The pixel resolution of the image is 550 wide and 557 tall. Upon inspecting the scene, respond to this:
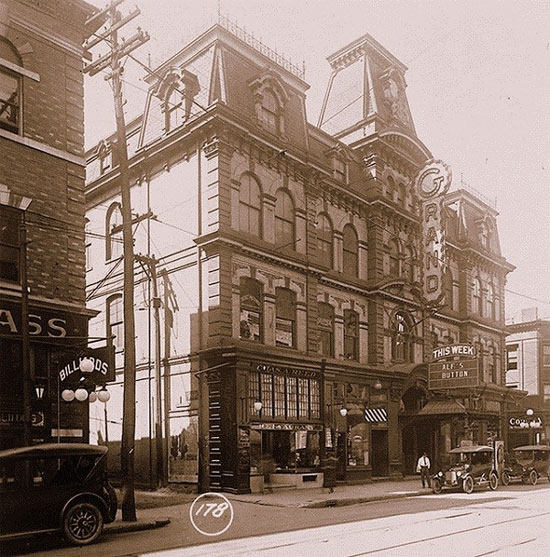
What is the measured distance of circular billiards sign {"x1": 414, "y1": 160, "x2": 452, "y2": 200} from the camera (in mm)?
33372

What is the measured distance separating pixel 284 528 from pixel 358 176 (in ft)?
67.6

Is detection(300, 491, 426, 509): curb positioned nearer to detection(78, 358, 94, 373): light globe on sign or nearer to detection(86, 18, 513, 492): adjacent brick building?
detection(86, 18, 513, 492): adjacent brick building

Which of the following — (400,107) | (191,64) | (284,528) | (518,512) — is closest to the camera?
(284,528)

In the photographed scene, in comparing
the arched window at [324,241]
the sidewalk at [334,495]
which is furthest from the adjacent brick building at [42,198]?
the arched window at [324,241]

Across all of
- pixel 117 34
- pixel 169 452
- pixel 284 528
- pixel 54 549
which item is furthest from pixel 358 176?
pixel 54 549

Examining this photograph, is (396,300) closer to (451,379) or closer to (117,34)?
(451,379)

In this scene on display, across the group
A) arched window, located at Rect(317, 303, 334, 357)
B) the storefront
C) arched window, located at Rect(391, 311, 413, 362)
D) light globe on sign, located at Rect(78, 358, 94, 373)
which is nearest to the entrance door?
arched window, located at Rect(391, 311, 413, 362)

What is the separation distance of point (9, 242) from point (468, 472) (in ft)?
60.2

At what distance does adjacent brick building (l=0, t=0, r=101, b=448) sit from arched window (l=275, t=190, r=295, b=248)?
375 inches

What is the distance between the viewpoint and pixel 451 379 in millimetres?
32031

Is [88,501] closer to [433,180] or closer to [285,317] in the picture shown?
[285,317]

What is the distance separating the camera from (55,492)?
1334 centimetres

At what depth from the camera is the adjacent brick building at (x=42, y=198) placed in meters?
17.6

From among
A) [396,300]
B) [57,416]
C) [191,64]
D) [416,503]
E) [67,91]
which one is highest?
[191,64]
